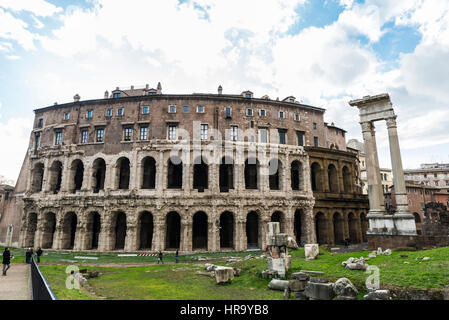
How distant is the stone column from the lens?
19.4m

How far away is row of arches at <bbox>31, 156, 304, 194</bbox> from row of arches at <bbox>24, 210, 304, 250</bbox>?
314 centimetres

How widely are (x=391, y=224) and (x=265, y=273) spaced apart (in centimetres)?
1172

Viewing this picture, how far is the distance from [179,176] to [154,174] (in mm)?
2967

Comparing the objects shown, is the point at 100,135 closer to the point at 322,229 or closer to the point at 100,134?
the point at 100,134

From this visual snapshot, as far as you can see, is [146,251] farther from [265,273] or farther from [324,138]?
[324,138]

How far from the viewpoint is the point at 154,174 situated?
100ft

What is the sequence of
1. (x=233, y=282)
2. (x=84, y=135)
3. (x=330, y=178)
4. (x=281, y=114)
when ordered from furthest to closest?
(x=330, y=178) < (x=281, y=114) < (x=84, y=135) < (x=233, y=282)

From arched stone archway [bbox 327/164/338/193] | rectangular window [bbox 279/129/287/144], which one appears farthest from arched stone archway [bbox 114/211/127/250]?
arched stone archway [bbox 327/164/338/193]

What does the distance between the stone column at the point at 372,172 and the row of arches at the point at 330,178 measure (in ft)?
35.1

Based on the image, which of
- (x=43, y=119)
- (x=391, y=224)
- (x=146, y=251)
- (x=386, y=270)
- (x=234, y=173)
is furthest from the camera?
(x=43, y=119)

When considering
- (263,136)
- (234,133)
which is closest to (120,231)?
(234,133)

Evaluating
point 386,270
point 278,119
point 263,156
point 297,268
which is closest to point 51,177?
point 263,156

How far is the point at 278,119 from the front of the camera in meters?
30.7

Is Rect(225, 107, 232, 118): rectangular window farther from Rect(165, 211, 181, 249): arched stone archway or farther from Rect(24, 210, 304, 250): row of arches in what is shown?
Rect(165, 211, 181, 249): arched stone archway
